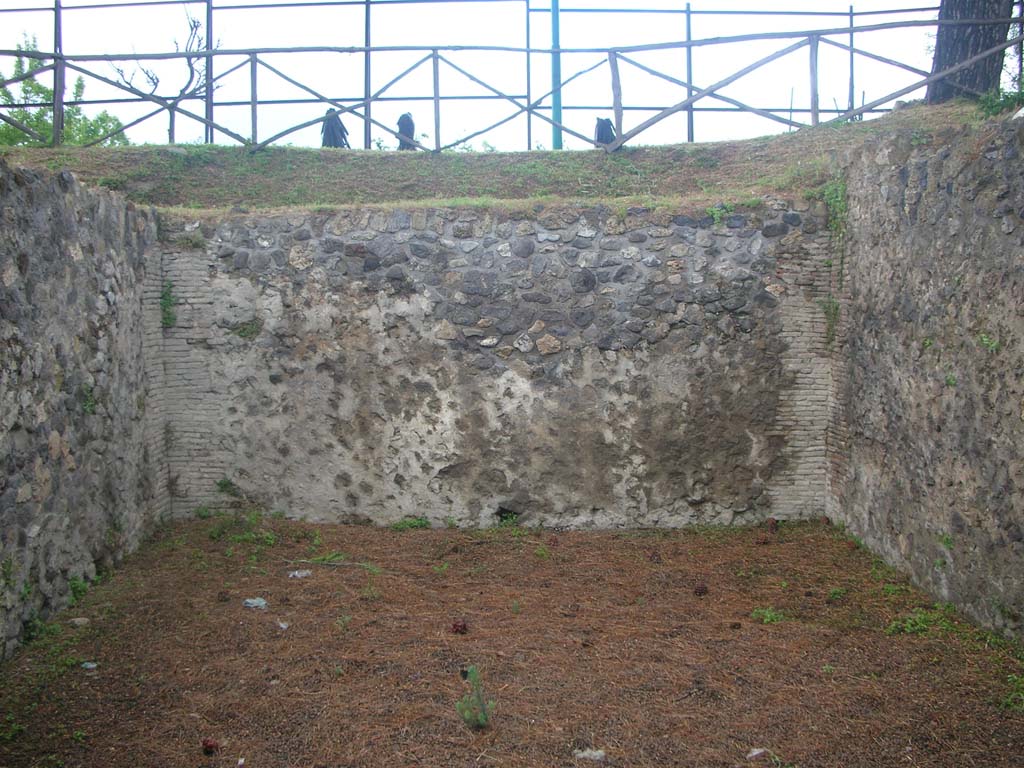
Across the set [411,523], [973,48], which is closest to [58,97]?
[411,523]

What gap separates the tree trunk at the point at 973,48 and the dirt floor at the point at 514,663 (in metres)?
6.56

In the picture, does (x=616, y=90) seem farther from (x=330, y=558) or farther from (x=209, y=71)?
(x=330, y=558)

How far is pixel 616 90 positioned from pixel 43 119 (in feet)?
32.2

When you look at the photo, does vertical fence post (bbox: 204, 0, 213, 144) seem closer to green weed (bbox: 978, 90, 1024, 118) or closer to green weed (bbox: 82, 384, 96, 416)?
green weed (bbox: 82, 384, 96, 416)

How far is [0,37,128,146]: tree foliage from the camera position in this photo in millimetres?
13367

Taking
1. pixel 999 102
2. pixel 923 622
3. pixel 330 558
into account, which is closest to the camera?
pixel 923 622

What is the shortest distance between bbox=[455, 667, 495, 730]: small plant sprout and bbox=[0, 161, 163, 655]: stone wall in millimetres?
2647

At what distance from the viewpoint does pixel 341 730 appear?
4199mm

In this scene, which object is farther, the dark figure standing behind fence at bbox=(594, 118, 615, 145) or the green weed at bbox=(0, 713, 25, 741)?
the dark figure standing behind fence at bbox=(594, 118, 615, 145)

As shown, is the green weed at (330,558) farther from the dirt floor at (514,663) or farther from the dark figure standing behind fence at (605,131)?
the dark figure standing behind fence at (605,131)

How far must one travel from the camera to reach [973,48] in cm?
1037

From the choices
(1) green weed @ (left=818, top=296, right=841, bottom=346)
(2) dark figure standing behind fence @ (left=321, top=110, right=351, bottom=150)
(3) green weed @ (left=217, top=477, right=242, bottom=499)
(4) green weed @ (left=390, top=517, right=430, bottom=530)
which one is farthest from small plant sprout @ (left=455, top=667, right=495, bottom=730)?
(2) dark figure standing behind fence @ (left=321, top=110, right=351, bottom=150)

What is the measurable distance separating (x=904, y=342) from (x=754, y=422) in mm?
1543

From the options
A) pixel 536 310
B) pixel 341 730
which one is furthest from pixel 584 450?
pixel 341 730
